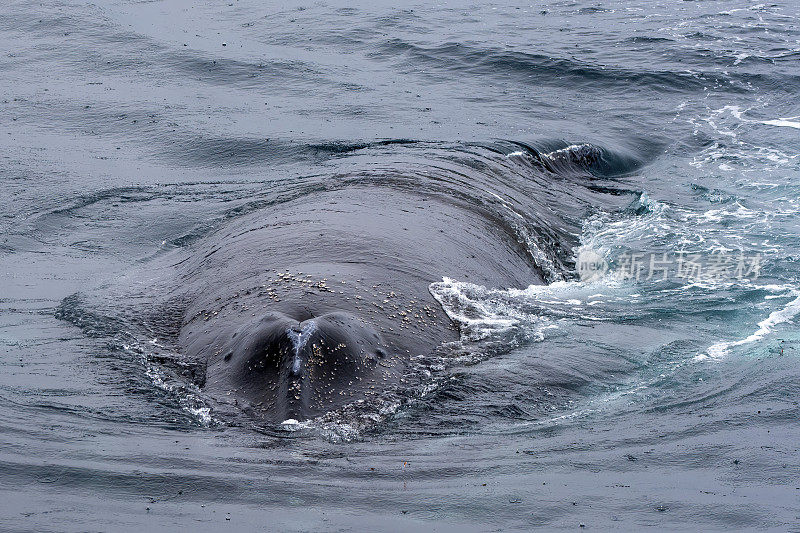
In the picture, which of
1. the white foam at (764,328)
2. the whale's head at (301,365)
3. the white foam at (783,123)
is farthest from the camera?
the white foam at (783,123)

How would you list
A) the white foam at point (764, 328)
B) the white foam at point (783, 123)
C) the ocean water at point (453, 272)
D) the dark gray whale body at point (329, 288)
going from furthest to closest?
the white foam at point (783, 123) → the white foam at point (764, 328) → the dark gray whale body at point (329, 288) → the ocean water at point (453, 272)

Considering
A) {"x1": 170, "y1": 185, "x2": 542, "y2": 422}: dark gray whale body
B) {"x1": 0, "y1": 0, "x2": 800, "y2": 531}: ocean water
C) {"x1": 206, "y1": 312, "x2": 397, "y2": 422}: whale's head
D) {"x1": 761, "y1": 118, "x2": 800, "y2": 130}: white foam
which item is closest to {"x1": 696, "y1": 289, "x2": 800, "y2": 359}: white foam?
{"x1": 0, "y1": 0, "x2": 800, "y2": 531}: ocean water

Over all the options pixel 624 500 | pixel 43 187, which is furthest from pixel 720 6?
pixel 624 500

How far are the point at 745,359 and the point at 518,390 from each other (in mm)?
3002

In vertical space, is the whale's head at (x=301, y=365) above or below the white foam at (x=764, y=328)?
above

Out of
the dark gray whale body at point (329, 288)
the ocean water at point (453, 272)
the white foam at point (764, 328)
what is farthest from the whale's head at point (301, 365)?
the white foam at point (764, 328)

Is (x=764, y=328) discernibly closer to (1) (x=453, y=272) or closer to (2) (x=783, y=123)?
(1) (x=453, y=272)

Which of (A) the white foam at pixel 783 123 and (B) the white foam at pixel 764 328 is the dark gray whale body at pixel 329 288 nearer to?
(B) the white foam at pixel 764 328

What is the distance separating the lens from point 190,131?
21656mm

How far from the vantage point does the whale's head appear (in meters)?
9.38

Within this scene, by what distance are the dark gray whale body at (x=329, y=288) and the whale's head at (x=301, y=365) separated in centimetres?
1

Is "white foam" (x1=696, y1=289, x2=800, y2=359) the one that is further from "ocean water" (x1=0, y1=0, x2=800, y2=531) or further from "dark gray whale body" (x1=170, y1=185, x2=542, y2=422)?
"dark gray whale body" (x1=170, y1=185, x2=542, y2=422)

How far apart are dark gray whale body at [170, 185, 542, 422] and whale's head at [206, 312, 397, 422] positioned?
1 centimetres

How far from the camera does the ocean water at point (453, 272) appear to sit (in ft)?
28.4
